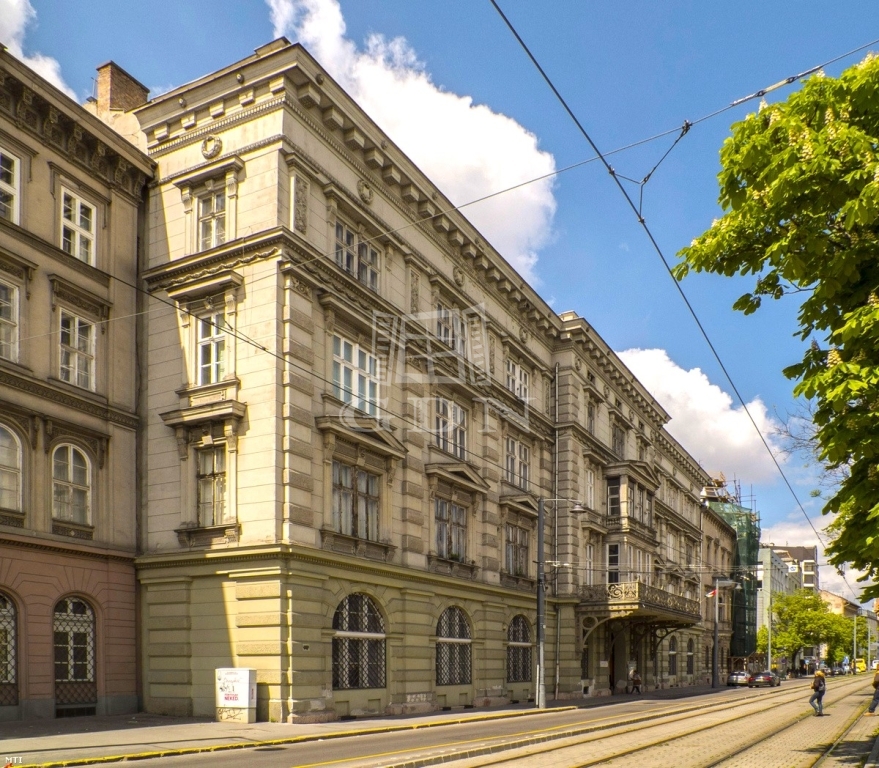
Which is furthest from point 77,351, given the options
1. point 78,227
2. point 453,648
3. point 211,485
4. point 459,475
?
point 453,648

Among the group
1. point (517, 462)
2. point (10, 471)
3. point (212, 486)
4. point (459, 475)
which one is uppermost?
point (517, 462)

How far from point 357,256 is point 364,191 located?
2.09 m

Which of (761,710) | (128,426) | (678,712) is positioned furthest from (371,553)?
(761,710)

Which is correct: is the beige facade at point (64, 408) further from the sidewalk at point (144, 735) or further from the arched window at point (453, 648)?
the arched window at point (453, 648)

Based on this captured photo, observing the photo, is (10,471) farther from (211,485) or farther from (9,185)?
(9,185)

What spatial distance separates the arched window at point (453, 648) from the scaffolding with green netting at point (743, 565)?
62413mm

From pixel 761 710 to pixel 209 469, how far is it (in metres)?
21.8

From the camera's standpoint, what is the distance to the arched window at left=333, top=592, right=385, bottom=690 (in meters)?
26.4

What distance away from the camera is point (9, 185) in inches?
920

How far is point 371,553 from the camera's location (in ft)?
92.6

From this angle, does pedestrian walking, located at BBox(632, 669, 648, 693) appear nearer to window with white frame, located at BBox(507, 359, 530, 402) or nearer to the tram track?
window with white frame, located at BBox(507, 359, 530, 402)

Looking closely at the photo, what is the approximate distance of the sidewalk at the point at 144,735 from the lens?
1652cm

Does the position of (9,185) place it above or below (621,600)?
above

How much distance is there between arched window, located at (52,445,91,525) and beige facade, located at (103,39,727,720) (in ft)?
6.61
